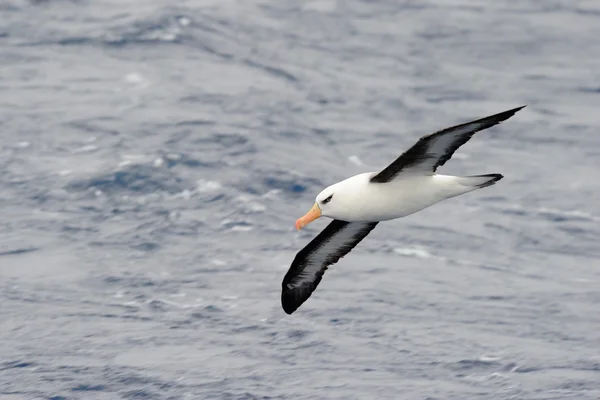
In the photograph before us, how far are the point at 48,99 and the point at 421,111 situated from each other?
8815 millimetres

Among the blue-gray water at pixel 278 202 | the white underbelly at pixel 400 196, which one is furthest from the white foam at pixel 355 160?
the white underbelly at pixel 400 196

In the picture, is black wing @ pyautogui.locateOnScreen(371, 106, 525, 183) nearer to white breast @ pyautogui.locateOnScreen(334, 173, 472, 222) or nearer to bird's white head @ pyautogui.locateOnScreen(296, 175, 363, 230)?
white breast @ pyautogui.locateOnScreen(334, 173, 472, 222)

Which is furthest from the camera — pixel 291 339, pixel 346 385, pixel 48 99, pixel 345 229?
pixel 48 99

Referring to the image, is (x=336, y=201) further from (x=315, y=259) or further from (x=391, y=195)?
(x=315, y=259)

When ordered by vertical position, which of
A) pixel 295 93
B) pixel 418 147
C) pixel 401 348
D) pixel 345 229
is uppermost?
pixel 418 147

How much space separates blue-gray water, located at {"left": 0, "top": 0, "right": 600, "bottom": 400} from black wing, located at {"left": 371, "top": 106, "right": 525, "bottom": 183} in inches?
272

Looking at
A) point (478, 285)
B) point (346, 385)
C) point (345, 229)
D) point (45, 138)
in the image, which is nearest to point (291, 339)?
point (346, 385)

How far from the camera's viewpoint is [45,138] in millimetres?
26922

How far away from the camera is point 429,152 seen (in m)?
13.8

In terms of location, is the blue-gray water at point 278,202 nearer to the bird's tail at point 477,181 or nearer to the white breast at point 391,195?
the white breast at point 391,195

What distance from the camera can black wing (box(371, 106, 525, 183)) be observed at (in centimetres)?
1304

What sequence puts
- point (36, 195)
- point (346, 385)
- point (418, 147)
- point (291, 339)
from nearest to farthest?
point (418, 147), point (346, 385), point (291, 339), point (36, 195)

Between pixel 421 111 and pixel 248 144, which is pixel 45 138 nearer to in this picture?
pixel 248 144

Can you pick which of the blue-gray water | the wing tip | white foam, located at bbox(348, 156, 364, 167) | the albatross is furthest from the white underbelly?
white foam, located at bbox(348, 156, 364, 167)
